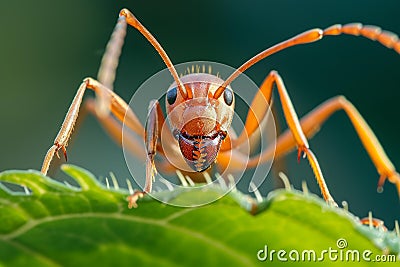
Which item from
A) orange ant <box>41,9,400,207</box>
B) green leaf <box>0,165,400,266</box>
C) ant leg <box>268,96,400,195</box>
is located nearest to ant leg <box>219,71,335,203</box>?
orange ant <box>41,9,400,207</box>

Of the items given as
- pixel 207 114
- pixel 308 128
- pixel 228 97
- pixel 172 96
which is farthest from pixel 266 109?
pixel 207 114

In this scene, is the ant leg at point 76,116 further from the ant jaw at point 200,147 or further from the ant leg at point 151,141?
the ant jaw at point 200,147

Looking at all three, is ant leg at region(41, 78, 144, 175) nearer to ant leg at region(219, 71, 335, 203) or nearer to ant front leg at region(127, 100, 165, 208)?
ant front leg at region(127, 100, 165, 208)

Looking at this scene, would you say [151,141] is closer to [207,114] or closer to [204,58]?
[207,114]

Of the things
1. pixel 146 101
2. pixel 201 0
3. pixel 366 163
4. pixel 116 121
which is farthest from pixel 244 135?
pixel 201 0

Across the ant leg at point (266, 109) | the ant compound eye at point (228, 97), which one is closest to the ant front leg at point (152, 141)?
the ant compound eye at point (228, 97)

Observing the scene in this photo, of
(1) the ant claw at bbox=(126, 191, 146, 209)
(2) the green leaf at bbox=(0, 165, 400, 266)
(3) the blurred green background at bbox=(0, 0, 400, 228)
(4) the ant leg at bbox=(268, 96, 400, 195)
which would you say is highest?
(3) the blurred green background at bbox=(0, 0, 400, 228)
